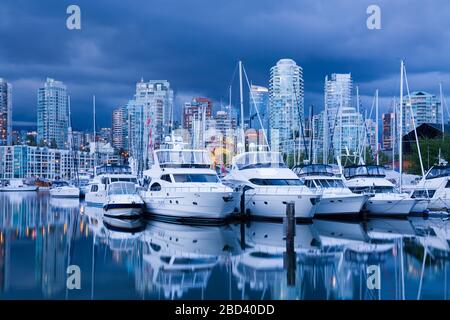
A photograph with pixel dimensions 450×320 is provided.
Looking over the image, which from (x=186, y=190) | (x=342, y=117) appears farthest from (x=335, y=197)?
(x=342, y=117)

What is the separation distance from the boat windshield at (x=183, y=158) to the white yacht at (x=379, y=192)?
11.4 metres

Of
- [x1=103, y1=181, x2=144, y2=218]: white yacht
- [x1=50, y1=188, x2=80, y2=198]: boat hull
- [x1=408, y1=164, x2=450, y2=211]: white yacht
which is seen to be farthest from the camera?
[x1=50, y1=188, x2=80, y2=198]: boat hull

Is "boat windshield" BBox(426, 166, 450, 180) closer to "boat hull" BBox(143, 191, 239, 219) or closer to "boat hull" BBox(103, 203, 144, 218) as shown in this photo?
"boat hull" BBox(143, 191, 239, 219)

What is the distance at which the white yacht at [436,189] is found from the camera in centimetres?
3647

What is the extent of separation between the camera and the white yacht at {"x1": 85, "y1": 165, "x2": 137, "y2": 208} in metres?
45.3

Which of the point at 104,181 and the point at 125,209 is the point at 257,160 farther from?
the point at 104,181

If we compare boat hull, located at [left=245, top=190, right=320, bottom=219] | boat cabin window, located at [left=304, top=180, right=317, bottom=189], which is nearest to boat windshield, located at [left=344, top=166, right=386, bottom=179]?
boat cabin window, located at [left=304, top=180, right=317, bottom=189]

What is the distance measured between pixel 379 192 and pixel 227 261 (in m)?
20.9

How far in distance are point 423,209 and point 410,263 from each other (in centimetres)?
1827

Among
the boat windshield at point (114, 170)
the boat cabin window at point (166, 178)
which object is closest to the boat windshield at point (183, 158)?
the boat cabin window at point (166, 178)

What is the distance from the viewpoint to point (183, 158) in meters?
35.2

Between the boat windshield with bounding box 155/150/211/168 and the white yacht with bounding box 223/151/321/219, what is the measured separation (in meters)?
2.45

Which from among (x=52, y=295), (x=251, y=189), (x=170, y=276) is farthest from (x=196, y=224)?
→ (x=52, y=295)
